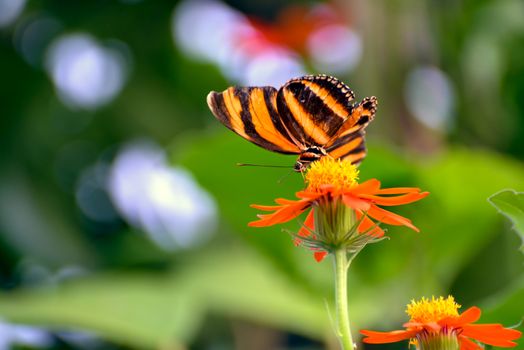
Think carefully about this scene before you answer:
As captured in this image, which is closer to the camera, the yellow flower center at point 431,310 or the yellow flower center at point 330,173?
the yellow flower center at point 431,310

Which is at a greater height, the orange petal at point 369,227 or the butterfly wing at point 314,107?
the butterfly wing at point 314,107

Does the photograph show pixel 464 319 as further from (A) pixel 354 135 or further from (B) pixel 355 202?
(A) pixel 354 135

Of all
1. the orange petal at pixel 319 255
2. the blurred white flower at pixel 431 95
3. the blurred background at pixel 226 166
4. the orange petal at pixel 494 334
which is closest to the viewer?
the orange petal at pixel 494 334

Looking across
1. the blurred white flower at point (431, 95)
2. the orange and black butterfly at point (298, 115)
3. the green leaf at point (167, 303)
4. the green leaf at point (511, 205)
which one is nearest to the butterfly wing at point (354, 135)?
the orange and black butterfly at point (298, 115)

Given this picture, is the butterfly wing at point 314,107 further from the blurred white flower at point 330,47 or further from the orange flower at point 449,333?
the blurred white flower at point 330,47

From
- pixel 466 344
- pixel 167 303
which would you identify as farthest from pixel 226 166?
pixel 466 344

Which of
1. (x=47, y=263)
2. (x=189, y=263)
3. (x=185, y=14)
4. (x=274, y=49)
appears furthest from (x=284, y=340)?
(x=185, y=14)

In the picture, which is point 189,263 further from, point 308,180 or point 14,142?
point 308,180

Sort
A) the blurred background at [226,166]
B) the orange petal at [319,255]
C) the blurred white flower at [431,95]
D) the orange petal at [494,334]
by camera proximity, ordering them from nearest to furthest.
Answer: the orange petal at [494,334] → the orange petal at [319,255] → the blurred background at [226,166] → the blurred white flower at [431,95]

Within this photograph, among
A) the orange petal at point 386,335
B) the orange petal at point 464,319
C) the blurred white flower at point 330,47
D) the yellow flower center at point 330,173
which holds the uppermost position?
the blurred white flower at point 330,47
